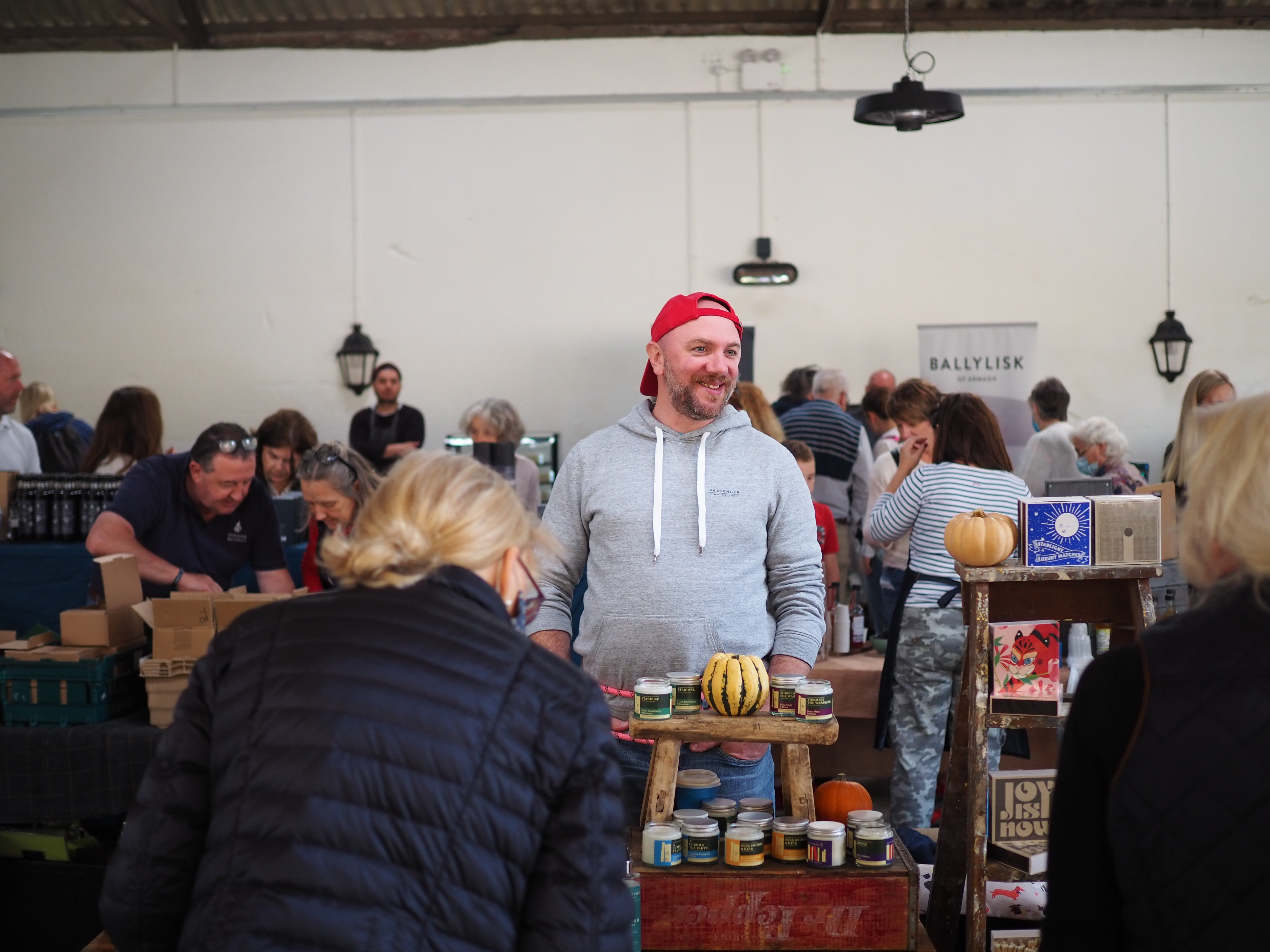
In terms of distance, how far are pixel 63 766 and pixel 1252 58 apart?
852 centimetres

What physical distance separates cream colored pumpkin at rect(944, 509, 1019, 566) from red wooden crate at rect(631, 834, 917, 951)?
691mm

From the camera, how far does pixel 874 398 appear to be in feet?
20.0

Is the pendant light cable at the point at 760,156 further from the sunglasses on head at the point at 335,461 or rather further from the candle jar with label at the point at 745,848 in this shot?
the candle jar with label at the point at 745,848

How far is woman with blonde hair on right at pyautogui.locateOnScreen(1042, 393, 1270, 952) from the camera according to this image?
3.91 feet

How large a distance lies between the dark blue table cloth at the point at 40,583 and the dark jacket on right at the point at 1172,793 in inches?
138

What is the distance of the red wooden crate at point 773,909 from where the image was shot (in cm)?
213

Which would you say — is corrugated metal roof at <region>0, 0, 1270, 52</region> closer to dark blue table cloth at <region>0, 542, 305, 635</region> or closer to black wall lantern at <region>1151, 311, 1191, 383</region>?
black wall lantern at <region>1151, 311, 1191, 383</region>

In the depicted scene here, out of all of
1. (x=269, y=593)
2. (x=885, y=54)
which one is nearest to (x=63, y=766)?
(x=269, y=593)

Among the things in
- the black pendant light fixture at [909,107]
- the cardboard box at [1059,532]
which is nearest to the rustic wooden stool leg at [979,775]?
the cardboard box at [1059,532]

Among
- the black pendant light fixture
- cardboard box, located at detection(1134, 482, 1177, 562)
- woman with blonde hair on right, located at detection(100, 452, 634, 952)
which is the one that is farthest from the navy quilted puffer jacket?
the black pendant light fixture

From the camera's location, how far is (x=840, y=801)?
2.35 meters

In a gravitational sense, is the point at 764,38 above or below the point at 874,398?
above

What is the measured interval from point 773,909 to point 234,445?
7.09ft

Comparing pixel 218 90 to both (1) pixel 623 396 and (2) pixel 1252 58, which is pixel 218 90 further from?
(2) pixel 1252 58
